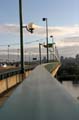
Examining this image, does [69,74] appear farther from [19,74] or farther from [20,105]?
[20,105]

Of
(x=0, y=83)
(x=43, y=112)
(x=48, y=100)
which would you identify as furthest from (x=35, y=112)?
(x=0, y=83)

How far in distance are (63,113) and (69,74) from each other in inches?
5459

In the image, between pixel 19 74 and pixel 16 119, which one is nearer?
pixel 16 119

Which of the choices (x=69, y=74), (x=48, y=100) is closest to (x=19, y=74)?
(x=48, y=100)

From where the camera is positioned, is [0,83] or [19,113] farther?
[0,83]

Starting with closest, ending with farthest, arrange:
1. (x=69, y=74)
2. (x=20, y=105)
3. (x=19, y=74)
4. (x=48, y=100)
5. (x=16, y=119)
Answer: (x=16, y=119)
(x=20, y=105)
(x=48, y=100)
(x=19, y=74)
(x=69, y=74)

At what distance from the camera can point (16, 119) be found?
3.98 metres

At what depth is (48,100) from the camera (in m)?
5.70

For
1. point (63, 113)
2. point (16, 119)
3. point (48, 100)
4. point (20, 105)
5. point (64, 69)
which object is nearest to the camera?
point (16, 119)

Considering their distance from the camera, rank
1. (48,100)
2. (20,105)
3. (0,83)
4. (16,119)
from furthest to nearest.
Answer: (0,83) < (48,100) < (20,105) < (16,119)

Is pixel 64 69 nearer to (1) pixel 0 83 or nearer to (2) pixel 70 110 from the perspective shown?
(1) pixel 0 83

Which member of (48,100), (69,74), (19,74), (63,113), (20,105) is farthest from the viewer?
(69,74)

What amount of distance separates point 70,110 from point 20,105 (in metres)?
0.99

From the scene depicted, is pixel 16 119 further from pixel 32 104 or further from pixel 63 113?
pixel 32 104
